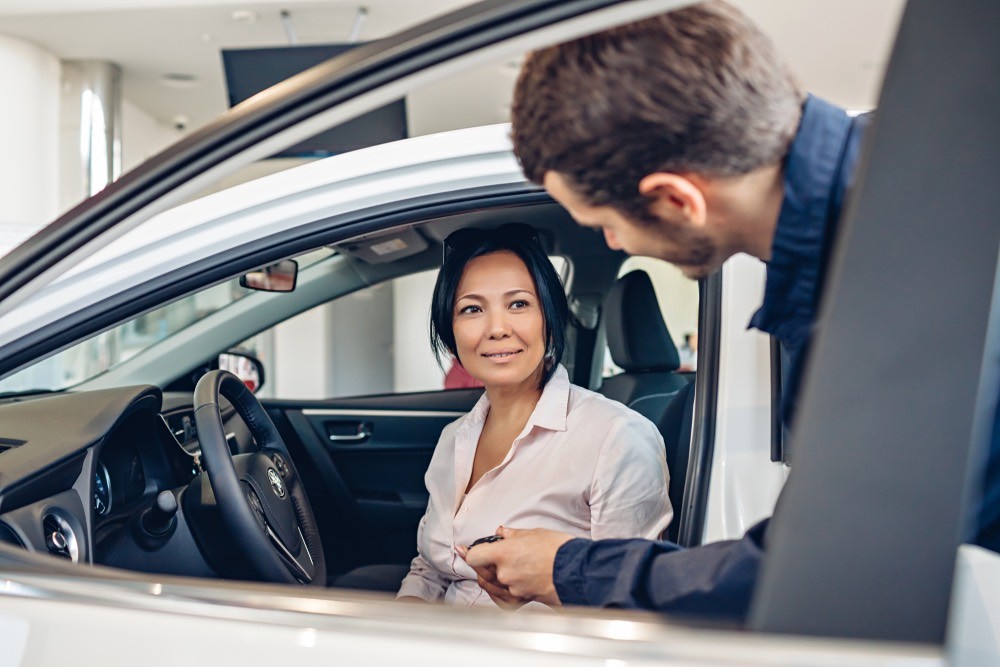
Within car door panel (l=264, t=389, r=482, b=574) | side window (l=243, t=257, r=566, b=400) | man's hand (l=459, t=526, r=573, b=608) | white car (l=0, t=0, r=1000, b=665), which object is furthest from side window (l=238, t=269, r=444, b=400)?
man's hand (l=459, t=526, r=573, b=608)

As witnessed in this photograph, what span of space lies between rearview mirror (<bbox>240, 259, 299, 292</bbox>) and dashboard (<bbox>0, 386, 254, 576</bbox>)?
457 mm

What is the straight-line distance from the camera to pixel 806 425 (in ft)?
2.21

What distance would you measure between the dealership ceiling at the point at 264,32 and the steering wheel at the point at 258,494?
3425 mm

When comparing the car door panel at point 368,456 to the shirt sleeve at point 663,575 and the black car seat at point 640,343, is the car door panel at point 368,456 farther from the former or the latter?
the shirt sleeve at point 663,575

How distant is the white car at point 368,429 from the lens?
2.16 ft

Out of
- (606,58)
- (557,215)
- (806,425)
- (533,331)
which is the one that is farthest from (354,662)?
(557,215)

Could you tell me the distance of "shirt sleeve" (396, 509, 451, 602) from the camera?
5.27ft

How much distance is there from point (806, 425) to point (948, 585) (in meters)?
0.15

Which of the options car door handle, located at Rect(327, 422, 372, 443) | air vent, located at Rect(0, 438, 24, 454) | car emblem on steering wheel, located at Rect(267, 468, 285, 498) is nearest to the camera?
air vent, located at Rect(0, 438, 24, 454)

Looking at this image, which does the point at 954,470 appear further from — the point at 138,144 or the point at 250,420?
the point at 138,144

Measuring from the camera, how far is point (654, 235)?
36.5 inches

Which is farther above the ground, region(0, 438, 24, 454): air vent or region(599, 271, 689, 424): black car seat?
region(599, 271, 689, 424): black car seat

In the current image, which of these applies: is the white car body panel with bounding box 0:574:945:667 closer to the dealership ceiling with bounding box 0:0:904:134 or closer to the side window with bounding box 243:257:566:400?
the dealership ceiling with bounding box 0:0:904:134

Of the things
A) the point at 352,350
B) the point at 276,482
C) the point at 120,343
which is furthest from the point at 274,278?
the point at 352,350
